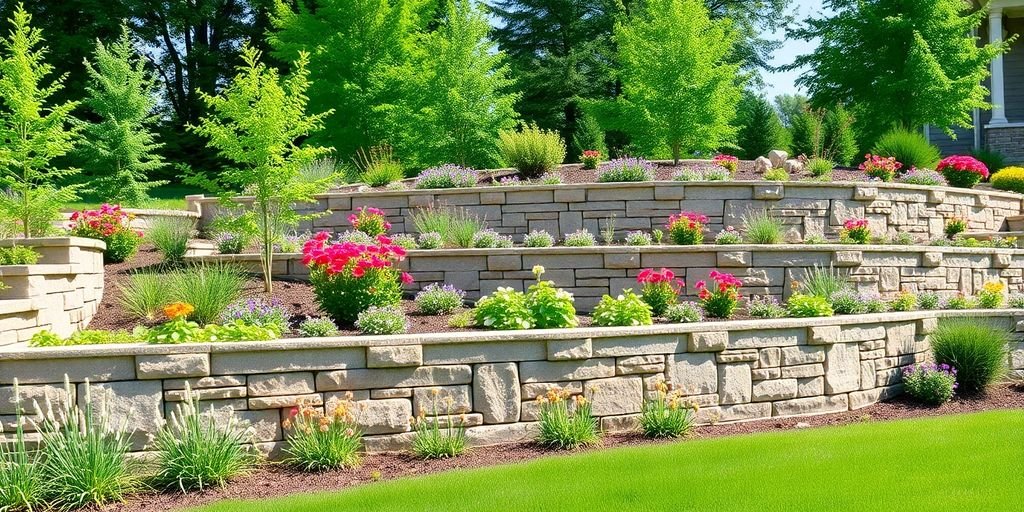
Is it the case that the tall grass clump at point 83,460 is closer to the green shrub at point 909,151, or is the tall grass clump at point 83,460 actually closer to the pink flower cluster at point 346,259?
the pink flower cluster at point 346,259

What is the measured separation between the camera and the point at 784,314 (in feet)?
24.6

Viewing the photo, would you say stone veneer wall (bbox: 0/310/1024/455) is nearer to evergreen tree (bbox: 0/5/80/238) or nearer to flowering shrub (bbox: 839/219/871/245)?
flowering shrub (bbox: 839/219/871/245)

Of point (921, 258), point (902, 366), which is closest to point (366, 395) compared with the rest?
point (902, 366)

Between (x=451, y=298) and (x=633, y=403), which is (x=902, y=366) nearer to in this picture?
(x=633, y=403)

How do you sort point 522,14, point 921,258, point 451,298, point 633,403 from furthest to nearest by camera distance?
point 522,14
point 921,258
point 451,298
point 633,403

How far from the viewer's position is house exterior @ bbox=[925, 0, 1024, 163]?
58.4ft

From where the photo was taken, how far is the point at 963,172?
12.6 meters

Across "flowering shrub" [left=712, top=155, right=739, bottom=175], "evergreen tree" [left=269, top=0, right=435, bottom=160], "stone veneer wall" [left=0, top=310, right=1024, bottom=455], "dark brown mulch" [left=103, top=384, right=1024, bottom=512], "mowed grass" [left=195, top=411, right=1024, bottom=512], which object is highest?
"evergreen tree" [left=269, top=0, right=435, bottom=160]

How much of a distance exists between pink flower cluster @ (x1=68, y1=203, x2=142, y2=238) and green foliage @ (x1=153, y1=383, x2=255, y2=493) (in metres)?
4.97

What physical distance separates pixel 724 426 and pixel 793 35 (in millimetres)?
15301

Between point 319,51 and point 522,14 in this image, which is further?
point 522,14

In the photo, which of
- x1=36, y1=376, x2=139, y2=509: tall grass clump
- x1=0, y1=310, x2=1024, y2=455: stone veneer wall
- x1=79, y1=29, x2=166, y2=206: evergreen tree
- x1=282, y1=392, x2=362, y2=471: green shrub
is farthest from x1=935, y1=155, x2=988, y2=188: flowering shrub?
x1=79, y1=29, x2=166, y2=206: evergreen tree

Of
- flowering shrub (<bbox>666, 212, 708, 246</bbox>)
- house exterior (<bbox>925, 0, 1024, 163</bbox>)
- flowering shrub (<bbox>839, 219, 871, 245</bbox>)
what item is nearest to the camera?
flowering shrub (<bbox>666, 212, 708, 246</bbox>)

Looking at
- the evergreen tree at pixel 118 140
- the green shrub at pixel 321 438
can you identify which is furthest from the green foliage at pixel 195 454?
the evergreen tree at pixel 118 140
